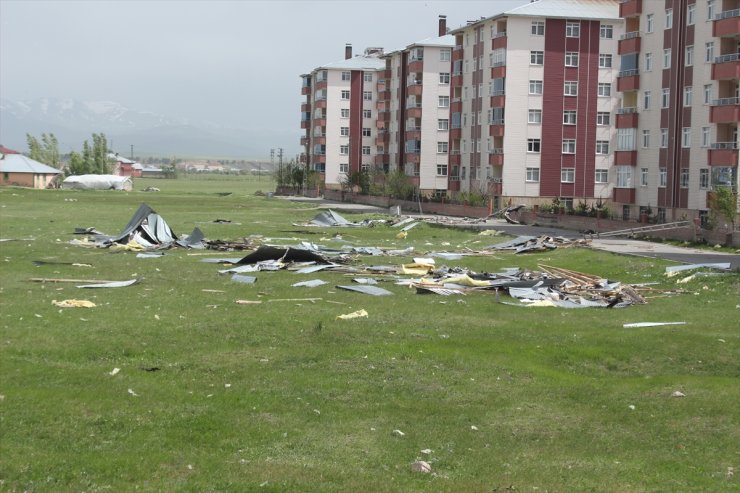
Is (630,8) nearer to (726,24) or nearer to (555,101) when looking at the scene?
(726,24)

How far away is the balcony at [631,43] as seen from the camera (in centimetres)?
7400

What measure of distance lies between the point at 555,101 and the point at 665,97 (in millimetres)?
24034

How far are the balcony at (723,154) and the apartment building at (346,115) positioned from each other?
8990cm

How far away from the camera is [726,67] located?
62.8 metres

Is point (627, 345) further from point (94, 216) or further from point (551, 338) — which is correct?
point (94, 216)

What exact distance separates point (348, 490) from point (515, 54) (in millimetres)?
86450

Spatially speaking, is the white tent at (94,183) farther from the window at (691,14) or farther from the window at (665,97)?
the window at (691,14)

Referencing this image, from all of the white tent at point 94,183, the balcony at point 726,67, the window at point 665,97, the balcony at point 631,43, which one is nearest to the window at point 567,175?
the balcony at point 631,43

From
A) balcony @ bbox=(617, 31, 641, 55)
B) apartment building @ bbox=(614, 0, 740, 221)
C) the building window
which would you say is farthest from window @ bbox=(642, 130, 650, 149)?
the building window

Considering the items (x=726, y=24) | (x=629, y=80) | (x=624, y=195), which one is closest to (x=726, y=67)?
(x=726, y=24)

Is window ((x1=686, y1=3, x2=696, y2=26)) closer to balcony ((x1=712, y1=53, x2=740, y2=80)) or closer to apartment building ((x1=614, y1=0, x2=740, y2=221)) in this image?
apartment building ((x1=614, y1=0, x2=740, y2=221))

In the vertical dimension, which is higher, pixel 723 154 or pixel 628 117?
pixel 628 117

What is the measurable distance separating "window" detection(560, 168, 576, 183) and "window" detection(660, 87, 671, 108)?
24.1 metres

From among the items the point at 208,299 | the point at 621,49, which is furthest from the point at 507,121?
the point at 208,299
